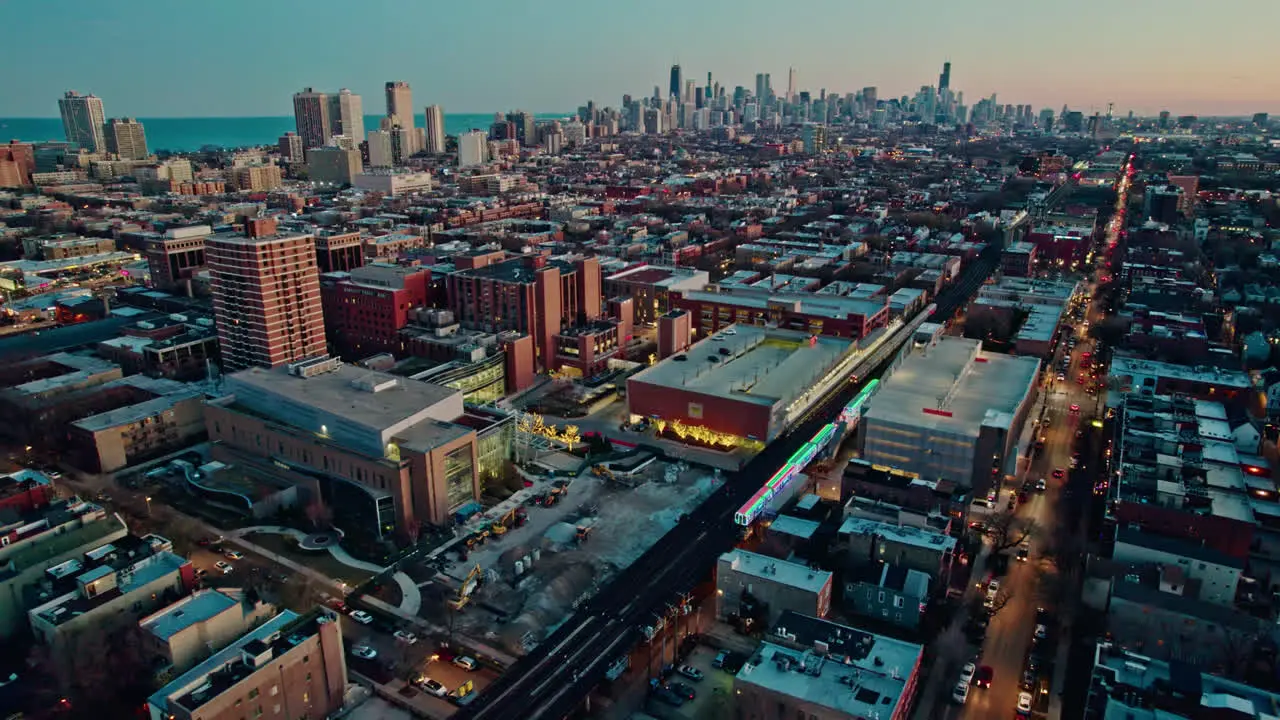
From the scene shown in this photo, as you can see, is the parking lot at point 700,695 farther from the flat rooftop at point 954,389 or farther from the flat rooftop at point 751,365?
the flat rooftop at point 751,365

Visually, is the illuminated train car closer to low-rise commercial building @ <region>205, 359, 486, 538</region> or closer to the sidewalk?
the sidewalk

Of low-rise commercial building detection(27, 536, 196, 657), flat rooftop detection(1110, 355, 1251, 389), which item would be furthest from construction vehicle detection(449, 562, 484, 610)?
flat rooftop detection(1110, 355, 1251, 389)

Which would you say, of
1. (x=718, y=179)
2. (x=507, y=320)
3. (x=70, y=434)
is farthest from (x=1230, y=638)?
(x=718, y=179)

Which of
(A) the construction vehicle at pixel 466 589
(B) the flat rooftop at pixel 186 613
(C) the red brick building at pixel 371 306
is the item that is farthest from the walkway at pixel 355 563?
(C) the red brick building at pixel 371 306

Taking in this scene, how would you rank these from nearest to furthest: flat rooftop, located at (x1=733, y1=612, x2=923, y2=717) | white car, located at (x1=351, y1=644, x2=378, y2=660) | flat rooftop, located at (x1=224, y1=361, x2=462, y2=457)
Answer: flat rooftop, located at (x1=733, y1=612, x2=923, y2=717), white car, located at (x1=351, y1=644, x2=378, y2=660), flat rooftop, located at (x1=224, y1=361, x2=462, y2=457)

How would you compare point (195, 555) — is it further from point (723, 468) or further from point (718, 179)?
point (718, 179)

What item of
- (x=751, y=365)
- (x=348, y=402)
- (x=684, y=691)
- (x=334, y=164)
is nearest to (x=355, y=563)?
(x=348, y=402)
